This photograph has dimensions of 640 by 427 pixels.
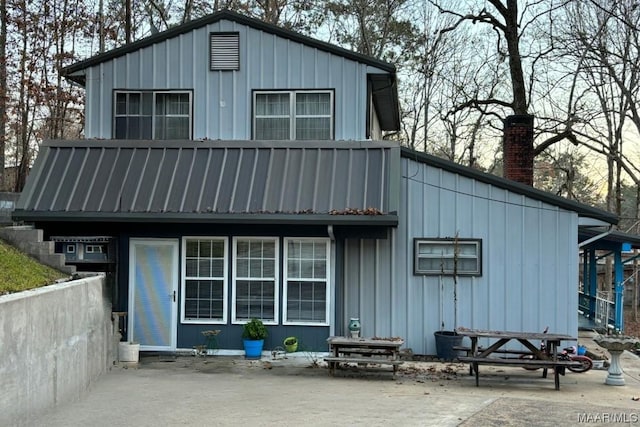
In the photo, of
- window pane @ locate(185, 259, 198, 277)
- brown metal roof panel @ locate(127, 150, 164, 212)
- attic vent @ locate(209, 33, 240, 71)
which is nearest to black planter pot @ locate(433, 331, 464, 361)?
window pane @ locate(185, 259, 198, 277)

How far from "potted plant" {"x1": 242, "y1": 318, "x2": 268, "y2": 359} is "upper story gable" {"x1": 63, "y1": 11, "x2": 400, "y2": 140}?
12.2 feet

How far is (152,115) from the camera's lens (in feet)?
43.4

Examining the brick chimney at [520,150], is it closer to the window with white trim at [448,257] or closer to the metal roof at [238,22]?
the window with white trim at [448,257]

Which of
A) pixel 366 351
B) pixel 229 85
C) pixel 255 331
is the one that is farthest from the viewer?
pixel 229 85

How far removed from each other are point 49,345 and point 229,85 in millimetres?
7056

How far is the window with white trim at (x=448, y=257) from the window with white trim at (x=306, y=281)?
1767 mm

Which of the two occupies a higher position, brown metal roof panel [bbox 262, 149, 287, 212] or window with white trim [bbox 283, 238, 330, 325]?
brown metal roof panel [bbox 262, 149, 287, 212]

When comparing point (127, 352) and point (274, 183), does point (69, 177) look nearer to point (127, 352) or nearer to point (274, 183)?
point (127, 352)

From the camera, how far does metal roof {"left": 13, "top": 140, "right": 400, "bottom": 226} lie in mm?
11484

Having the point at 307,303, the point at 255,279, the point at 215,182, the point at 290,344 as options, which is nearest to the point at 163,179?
the point at 215,182

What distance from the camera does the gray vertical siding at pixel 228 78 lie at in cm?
1288

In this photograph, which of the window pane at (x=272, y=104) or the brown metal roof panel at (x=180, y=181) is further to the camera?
the window pane at (x=272, y=104)

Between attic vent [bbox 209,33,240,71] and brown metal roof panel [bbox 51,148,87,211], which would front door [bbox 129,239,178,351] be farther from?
attic vent [bbox 209,33,240,71]

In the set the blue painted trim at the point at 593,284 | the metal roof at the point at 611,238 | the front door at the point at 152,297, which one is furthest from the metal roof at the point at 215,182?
the blue painted trim at the point at 593,284
